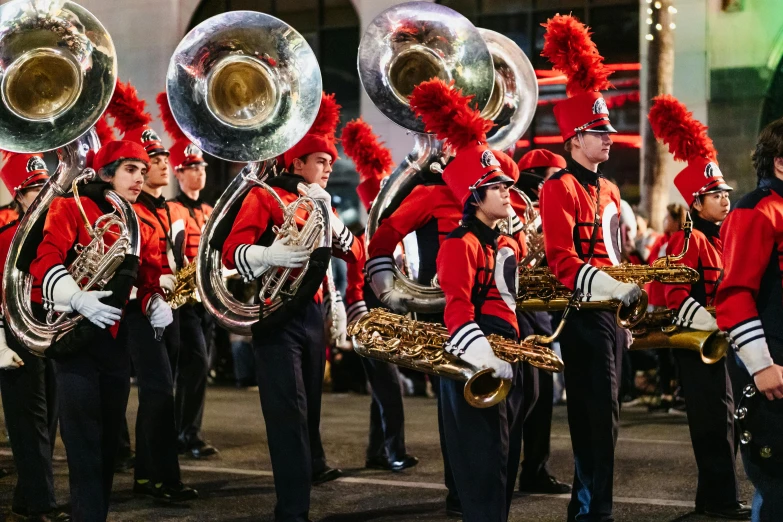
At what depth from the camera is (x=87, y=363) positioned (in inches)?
206

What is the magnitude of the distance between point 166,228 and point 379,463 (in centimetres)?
200

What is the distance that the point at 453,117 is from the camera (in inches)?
208

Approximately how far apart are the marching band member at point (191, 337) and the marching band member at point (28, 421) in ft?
5.01

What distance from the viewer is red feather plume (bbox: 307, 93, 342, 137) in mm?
6199

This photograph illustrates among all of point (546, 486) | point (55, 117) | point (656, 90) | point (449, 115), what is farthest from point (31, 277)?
point (656, 90)

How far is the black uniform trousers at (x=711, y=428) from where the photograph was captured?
19.8 ft

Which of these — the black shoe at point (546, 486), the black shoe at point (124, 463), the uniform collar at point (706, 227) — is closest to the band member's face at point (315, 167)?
the uniform collar at point (706, 227)

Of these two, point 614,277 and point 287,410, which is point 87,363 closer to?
point 287,410

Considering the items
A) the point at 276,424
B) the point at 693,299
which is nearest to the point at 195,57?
the point at 276,424

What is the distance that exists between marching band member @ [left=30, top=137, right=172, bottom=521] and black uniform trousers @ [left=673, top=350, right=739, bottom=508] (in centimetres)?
286

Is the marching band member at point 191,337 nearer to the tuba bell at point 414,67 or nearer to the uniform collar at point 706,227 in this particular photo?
the tuba bell at point 414,67

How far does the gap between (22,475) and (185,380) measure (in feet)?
5.98

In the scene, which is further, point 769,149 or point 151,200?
point 151,200

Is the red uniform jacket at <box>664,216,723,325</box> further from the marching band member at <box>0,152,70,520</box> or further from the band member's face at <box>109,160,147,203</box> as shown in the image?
the marching band member at <box>0,152,70,520</box>
